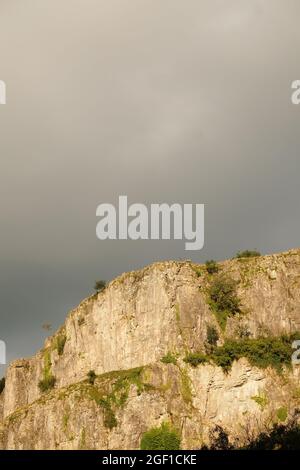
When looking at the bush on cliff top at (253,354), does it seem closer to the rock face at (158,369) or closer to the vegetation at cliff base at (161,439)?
the rock face at (158,369)

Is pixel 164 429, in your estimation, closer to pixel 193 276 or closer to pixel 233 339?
pixel 233 339

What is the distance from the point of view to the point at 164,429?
11225 centimetres

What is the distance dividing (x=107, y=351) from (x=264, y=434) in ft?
113

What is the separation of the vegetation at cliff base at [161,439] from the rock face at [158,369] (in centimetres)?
114

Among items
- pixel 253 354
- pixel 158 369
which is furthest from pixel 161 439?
pixel 253 354

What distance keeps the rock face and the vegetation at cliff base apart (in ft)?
3.75

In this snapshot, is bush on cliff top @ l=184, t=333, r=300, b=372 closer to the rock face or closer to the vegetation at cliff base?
the rock face

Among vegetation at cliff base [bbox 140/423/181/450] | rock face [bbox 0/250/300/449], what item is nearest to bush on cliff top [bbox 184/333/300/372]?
rock face [bbox 0/250/300/449]

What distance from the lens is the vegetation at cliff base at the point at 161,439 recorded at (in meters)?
110

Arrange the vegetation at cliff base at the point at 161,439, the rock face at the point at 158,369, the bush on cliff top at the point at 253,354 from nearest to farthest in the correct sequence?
the vegetation at cliff base at the point at 161,439, the rock face at the point at 158,369, the bush on cliff top at the point at 253,354

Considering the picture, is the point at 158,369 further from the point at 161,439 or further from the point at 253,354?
the point at 253,354

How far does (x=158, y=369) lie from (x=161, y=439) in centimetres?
1169

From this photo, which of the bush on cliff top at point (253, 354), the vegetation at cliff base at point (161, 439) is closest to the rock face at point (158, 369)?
the vegetation at cliff base at point (161, 439)

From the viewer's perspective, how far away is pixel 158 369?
118m
